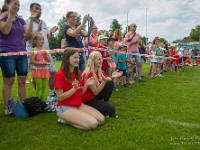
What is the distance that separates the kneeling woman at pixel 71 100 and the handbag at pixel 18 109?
86 cm

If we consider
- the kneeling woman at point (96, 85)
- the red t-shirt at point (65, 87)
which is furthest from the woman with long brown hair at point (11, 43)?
the kneeling woman at point (96, 85)

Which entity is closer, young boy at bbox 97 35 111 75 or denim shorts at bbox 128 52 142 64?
young boy at bbox 97 35 111 75

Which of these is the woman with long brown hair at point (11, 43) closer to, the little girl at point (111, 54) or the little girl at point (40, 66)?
the little girl at point (40, 66)

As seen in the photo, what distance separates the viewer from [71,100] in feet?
11.8

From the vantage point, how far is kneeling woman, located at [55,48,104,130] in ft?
11.1

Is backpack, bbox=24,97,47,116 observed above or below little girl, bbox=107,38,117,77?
below

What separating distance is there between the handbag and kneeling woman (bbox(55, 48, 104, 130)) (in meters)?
0.86

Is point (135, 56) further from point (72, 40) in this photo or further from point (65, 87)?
point (65, 87)

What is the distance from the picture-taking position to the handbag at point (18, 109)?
13.1ft

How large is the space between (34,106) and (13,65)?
875mm

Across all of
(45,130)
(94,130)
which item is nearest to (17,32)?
(45,130)

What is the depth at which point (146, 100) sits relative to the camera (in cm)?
525

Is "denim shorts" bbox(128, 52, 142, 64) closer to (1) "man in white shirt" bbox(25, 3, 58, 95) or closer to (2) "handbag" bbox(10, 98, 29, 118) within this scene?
(1) "man in white shirt" bbox(25, 3, 58, 95)

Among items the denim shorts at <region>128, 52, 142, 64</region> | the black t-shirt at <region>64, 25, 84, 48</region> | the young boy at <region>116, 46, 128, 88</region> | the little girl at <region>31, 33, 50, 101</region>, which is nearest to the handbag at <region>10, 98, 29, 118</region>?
the little girl at <region>31, 33, 50, 101</region>
